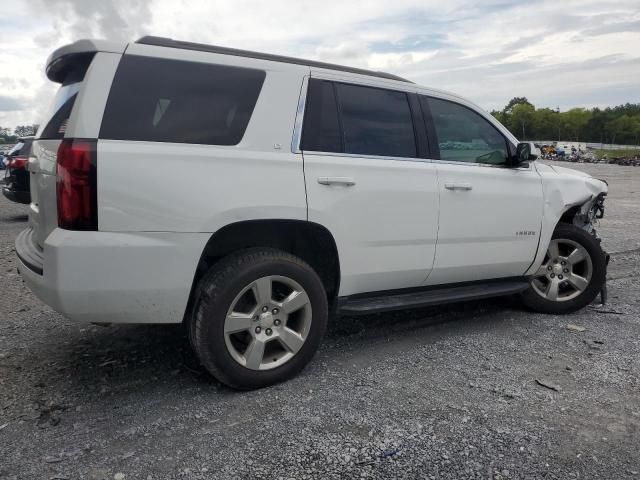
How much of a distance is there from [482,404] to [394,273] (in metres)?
1.05

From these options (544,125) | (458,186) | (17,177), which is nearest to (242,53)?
(458,186)

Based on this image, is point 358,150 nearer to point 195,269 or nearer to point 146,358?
point 195,269

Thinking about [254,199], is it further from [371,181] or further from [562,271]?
[562,271]

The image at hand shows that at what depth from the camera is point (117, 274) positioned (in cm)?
282

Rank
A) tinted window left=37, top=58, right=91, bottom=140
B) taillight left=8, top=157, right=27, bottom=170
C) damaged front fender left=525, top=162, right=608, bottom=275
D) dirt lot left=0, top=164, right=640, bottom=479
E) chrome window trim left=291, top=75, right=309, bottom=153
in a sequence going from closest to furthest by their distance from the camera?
dirt lot left=0, top=164, right=640, bottom=479, tinted window left=37, top=58, right=91, bottom=140, chrome window trim left=291, top=75, right=309, bottom=153, damaged front fender left=525, top=162, right=608, bottom=275, taillight left=8, top=157, right=27, bottom=170

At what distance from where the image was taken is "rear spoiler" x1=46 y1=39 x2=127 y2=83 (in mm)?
2924

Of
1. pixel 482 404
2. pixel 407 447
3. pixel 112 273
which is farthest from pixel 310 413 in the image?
pixel 112 273

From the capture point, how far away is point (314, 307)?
3.38 meters

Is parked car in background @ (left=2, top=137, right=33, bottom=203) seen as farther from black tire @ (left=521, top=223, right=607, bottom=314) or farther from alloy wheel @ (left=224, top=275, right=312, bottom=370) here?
black tire @ (left=521, top=223, right=607, bottom=314)

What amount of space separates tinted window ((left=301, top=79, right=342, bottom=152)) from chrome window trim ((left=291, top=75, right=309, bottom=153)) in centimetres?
3

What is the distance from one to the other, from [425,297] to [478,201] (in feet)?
2.73

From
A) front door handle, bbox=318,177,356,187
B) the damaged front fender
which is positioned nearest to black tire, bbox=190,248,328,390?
front door handle, bbox=318,177,356,187

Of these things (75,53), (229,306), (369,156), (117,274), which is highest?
(75,53)

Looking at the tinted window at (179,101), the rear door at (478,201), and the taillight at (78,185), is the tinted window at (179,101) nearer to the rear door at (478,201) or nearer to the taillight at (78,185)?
the taillight at (78,185)
